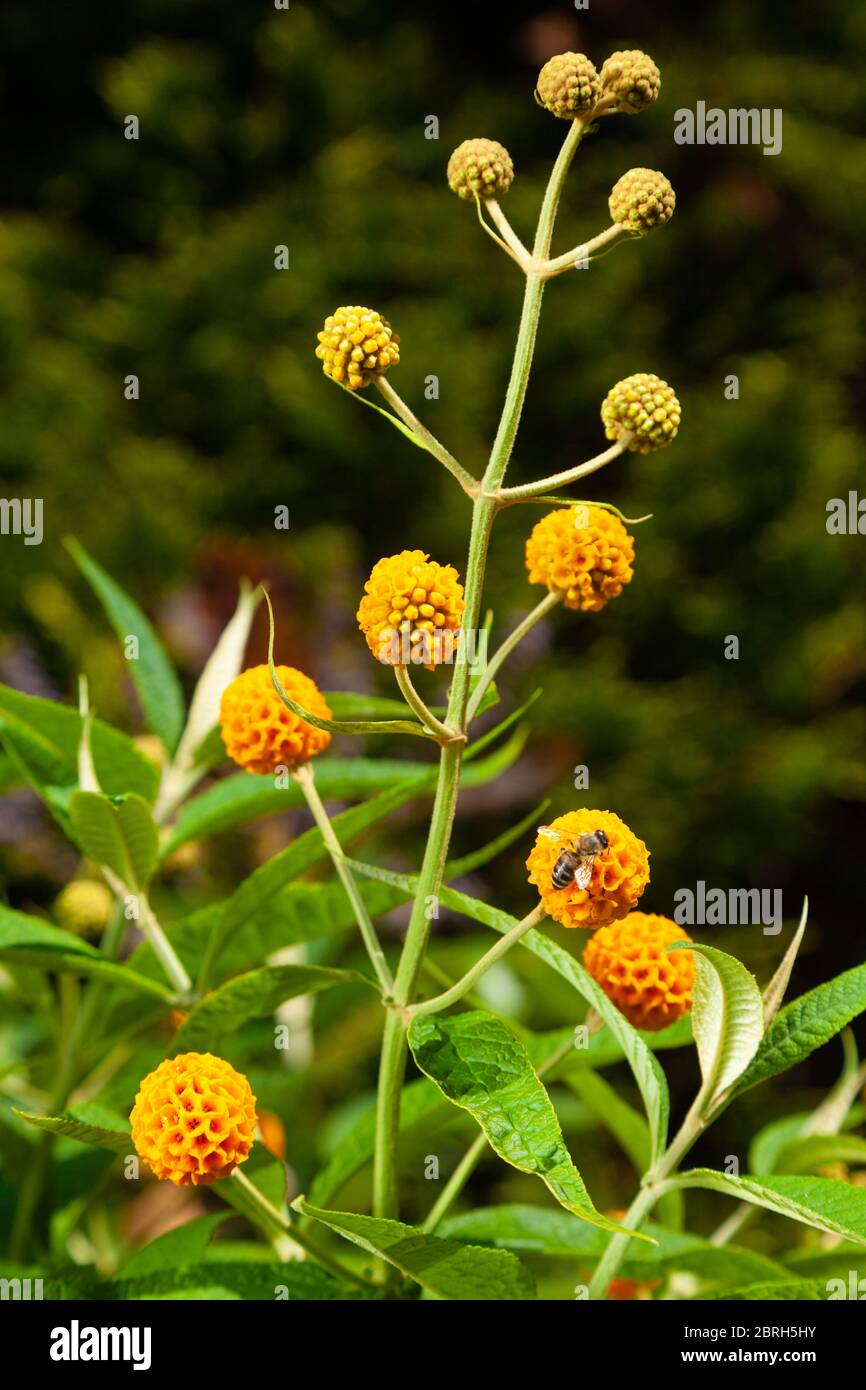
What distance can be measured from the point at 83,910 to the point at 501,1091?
0.56 meters

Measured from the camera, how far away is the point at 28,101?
336 cm

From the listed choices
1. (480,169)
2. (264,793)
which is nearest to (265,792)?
(264,793)

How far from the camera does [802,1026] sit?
579 mm

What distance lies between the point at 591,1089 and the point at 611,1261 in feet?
0.64

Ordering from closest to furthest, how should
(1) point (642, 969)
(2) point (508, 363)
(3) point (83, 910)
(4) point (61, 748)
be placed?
1. (1) point (642, 969)
2. (4) point (61, 748)
3. (3) point (83, 910)
4. (2) point (508, 363)

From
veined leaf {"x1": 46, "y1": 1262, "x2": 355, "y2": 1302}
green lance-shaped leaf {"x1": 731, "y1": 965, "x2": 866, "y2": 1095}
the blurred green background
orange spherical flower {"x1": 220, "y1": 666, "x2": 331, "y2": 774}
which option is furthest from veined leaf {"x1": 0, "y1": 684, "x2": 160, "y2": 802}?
the blurred green background

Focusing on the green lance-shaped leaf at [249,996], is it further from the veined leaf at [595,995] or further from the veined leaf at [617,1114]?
the veined leaf at [617,1114]

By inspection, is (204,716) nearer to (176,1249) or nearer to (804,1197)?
(176,1249)

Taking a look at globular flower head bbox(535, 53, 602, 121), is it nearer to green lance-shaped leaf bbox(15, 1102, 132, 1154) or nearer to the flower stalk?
the flower stalk

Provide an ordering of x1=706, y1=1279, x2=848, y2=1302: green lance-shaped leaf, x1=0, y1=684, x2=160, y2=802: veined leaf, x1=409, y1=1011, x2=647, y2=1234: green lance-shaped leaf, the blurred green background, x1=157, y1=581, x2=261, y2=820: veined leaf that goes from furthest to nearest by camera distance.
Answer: the blurred green background < x1=157, y1=581, x2=261, y2=820: veined leaf < x1=0, y1=684, x2=160, y2=802: veined leaf < x1=706, y1=1279, x2=848, y2=1302: green lance-shaped leaf < x1=409, y1=1011, x2=647, y2=1234: green lance-shaped leaf

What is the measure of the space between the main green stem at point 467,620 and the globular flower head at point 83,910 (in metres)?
0.48

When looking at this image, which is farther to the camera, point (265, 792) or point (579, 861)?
point (265, 792)

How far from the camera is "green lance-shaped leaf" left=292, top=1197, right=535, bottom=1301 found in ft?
1.63

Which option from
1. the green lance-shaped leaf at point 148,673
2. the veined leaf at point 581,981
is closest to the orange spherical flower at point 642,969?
the veined leaf at point 581,981
